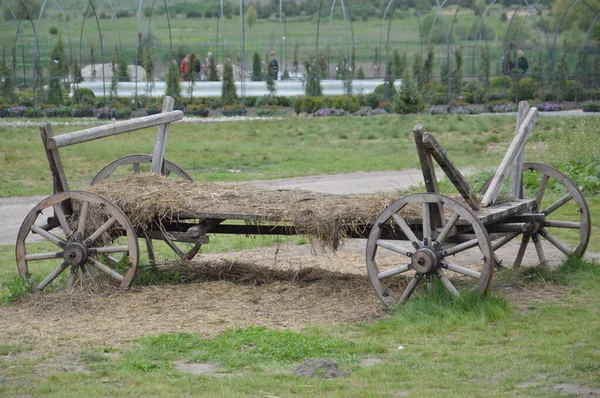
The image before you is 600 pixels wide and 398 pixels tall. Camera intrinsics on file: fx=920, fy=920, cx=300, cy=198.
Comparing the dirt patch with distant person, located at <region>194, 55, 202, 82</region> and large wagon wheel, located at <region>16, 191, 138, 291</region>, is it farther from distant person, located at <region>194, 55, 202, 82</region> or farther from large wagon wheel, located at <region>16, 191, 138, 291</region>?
distant person, located at <region>194, 55, 202, 82</region>

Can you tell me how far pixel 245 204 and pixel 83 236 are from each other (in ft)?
4.69

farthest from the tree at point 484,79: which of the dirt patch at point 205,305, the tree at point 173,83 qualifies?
the dirt patch at point 205,305

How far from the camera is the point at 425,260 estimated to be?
709cm

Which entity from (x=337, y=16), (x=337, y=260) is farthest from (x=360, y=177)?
(x=337, y=16)

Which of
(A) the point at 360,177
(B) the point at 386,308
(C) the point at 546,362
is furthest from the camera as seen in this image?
(A) the point at 360,177

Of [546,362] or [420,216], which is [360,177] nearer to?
[420,216]

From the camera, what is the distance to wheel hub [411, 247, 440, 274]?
7.08m

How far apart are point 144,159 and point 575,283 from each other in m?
4.36

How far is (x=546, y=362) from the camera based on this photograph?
580cm

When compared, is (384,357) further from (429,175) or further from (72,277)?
(72,277)

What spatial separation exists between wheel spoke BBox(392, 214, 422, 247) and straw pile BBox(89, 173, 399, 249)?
0.84 feet

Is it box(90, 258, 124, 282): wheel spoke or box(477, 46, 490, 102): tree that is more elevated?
box(477, 46, 490, 102): tree

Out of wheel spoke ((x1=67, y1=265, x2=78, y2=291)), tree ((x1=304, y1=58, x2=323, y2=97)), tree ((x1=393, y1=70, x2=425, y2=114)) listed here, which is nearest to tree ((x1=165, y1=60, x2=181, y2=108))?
tree ((x1=304, y1=58, x2=323, y2=97))

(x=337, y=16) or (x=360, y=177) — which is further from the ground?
(x=337, y=16)
